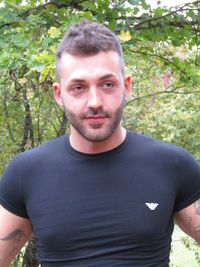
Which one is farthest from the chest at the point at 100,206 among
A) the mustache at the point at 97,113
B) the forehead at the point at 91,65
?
the forehead at the point at 91,65

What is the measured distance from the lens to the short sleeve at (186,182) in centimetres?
173

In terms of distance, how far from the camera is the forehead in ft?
5.41

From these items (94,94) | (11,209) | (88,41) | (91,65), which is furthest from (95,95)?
(11,209)

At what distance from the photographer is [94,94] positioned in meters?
1.63

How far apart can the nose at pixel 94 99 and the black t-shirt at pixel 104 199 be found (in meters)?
0.23

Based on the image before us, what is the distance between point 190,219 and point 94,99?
0.61 meters

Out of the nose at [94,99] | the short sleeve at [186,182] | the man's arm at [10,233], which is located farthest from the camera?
the man's arm at [10,233]

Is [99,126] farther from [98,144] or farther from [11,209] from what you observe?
[11,209]

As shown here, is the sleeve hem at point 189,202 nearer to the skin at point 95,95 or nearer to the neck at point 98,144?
the skin at point 95,95

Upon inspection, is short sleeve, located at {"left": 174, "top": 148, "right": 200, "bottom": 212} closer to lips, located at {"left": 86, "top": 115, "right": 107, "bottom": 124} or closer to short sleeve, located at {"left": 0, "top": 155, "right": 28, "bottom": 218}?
lips, located at {"left": 86, "top": 115, "right": 107, "bottom": 124}

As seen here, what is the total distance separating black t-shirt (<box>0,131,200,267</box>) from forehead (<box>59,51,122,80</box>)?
309 millimetres

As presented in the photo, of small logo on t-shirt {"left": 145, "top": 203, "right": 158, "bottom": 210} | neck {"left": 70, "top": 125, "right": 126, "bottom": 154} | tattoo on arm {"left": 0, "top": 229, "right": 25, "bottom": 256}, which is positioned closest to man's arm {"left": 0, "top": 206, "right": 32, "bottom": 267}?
tattoo on arm {"left": 0, "top": 229, "right": 25, "bottom": 256}

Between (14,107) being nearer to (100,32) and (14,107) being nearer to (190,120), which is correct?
(100,32)

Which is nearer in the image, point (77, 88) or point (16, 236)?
point (77, 88)
